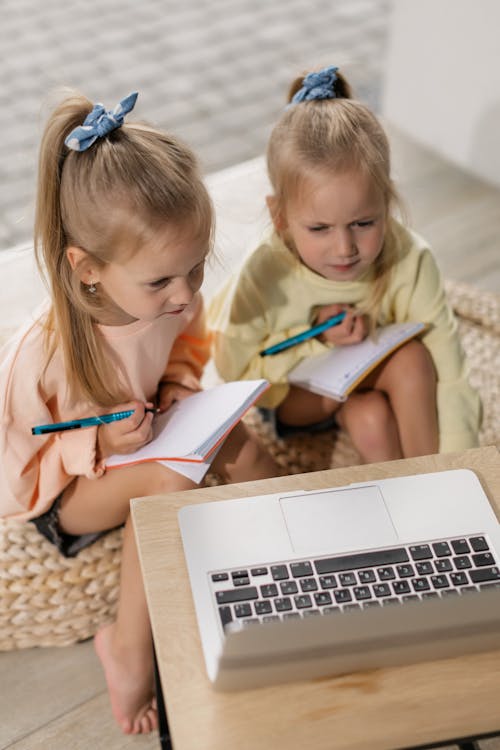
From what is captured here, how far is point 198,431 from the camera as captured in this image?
122cm

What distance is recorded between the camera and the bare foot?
1328 millimetres

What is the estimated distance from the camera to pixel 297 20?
297cm

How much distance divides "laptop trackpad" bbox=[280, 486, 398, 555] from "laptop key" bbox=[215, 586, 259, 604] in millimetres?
75

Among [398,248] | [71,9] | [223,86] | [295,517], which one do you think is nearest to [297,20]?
[223,86]

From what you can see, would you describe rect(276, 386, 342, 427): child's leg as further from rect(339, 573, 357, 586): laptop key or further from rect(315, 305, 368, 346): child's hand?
rect(339, 573, 357, 586): laptop key

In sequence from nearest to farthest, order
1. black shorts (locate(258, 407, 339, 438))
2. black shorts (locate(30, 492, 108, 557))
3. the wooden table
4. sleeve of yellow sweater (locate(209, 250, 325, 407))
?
the wooden table → black shorts (locate(30, 492, 108, 557)) → sleeve of yellow sweater (locate(209, 250, 325, 407)) → black shorts (locate(258, 407, 339, 438))

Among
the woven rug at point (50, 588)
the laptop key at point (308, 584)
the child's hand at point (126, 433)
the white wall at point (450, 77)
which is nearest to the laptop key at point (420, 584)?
the laptop key at point (308, 584)

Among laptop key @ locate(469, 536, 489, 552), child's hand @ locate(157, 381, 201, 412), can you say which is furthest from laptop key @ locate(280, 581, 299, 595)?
child's hand @ locate(157, 381, 201, 412)

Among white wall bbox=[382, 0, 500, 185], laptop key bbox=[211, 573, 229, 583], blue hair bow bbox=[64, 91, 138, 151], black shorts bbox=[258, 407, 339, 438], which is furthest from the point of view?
white wall bbox=[382, 0, 500, 185]

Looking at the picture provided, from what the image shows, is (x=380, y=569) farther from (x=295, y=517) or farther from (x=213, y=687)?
(x=213, y=687)

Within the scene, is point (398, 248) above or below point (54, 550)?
above

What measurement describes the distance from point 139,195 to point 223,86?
1.70m

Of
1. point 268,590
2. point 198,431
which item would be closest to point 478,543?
point 268,590

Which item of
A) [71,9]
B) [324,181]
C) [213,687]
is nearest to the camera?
[213,687]
